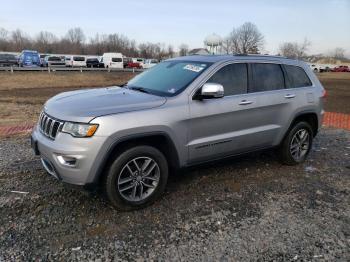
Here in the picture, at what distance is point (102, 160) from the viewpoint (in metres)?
3.47

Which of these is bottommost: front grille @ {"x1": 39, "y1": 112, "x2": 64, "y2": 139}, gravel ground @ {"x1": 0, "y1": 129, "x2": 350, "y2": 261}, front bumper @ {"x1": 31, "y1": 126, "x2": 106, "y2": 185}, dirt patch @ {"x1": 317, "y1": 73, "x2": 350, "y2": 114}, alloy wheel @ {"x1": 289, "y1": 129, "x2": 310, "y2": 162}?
dirt patch @ {"x1": 317, "y1": 73, "x2": 350, "y2": 114}

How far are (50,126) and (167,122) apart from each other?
4.23 feet

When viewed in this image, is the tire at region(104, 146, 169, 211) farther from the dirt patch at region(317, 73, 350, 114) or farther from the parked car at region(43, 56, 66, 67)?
the parked car at region(43, 56, 66, 67)

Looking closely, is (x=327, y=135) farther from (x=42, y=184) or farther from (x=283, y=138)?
(x=42, y=184)

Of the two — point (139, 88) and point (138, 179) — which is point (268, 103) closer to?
point (139, 88)

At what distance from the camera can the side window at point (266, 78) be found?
482 cm

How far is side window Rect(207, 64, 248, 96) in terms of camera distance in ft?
14.5

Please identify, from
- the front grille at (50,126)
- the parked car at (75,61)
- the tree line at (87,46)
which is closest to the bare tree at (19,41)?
the tree line at (87,46)

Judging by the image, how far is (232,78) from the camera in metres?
4.58

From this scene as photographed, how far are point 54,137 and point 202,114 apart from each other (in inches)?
68.1

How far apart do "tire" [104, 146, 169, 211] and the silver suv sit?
0.01 metres

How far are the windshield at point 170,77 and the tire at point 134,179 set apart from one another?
2.77 ft

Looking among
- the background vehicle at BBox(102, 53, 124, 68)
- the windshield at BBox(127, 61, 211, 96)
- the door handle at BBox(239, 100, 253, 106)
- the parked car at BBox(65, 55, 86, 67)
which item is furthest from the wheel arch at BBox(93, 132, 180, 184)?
the parked car at BBox(65, 55, 86, 67)

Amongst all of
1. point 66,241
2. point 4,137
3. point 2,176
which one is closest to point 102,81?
point 4,137
